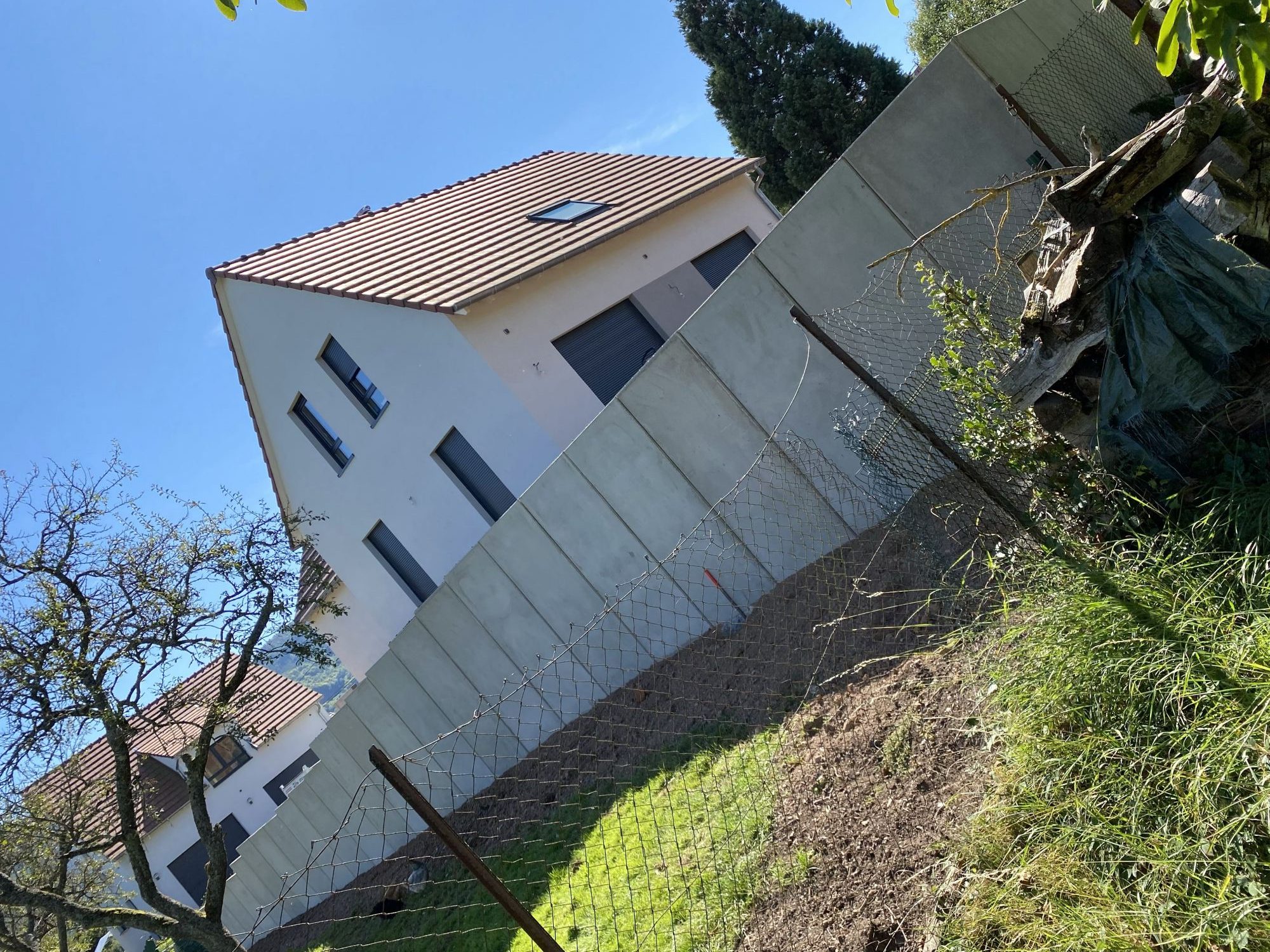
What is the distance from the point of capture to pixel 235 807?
25.0 metres

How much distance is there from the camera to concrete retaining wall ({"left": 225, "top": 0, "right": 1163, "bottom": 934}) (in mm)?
8180

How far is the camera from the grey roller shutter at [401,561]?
49.6 ft

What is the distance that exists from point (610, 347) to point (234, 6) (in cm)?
1136

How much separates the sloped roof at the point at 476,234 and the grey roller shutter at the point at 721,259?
46.0 inches

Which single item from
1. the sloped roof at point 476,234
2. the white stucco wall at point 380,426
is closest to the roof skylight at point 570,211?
the sloped roof at point 476,234

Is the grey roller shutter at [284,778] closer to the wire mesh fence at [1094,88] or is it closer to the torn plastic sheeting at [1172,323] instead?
the wire mesh fence at [1094,88]

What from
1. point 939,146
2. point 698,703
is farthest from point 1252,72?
point 939,146

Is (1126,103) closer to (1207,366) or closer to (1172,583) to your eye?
(1207,366)

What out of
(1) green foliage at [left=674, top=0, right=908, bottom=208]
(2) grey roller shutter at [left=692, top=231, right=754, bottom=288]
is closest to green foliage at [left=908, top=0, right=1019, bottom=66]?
(1) green foliage at [left=674, top=0, right=908, bottom=208]

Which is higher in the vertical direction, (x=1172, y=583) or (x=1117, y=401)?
(x=1117, y=401)

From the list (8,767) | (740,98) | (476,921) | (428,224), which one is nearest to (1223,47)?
(476,921)

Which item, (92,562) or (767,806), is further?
(92,562)

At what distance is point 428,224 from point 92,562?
9.06 metres

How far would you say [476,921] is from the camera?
24.2 feet
